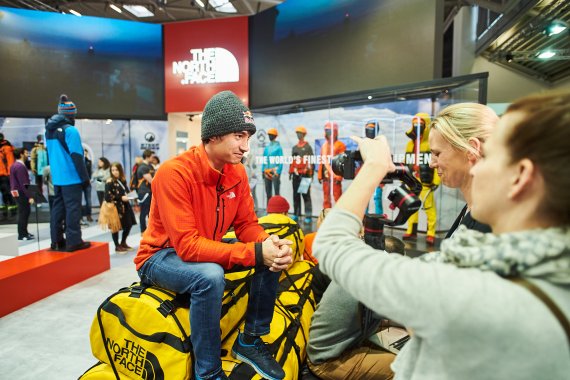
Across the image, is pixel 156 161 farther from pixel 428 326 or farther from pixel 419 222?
pixel 428 326

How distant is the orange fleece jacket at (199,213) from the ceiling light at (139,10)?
39.2 ft

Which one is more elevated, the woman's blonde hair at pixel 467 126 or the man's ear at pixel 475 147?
the woman's blonde hair at pixel 467 126

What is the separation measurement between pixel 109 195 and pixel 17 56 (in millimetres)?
5692

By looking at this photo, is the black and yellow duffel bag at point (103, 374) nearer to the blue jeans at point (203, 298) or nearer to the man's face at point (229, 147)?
the blue jeans at point (203, 298)

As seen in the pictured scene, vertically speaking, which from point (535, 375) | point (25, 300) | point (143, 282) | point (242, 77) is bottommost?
point (25, 300)

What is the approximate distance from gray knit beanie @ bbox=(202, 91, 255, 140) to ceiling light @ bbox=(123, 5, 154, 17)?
11.8 m

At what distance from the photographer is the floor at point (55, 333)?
2303 millimetres

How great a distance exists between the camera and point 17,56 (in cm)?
798

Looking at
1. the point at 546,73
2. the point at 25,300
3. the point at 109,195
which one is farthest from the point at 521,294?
the point at 546,73

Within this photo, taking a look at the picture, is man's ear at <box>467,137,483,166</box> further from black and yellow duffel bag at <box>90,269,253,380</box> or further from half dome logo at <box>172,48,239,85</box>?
half dome logo at <box>172,48,239,85</box>

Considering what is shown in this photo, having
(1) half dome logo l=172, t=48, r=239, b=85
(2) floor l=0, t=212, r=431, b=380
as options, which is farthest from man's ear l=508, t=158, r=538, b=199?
(1) half dome logo l=172, t=48, r=239, b=85

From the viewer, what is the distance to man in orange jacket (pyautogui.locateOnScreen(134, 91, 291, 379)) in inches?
60.3

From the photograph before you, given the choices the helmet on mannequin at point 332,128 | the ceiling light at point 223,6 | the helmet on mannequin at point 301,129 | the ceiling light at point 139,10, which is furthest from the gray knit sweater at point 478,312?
the ceiling light at point 139,10

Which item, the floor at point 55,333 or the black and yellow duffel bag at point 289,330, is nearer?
the black and yellow duffel bag at point 289,330
